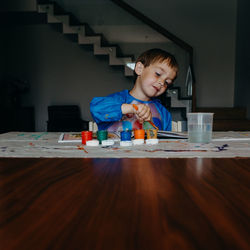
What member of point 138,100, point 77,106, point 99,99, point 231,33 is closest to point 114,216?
point 99,99

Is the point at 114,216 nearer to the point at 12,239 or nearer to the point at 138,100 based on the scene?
the point at 12,239

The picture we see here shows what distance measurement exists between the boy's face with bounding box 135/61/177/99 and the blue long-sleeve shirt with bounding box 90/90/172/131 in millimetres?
126

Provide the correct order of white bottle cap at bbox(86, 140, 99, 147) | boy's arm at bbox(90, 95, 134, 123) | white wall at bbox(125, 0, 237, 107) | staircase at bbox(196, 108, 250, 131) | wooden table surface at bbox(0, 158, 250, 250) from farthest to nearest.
Result: 1. white wall at bbox(125, 0, 237, 107)
2. staircase at bbox(196, 108, 250, 131)
3. boy's arm at bbox(90, 95, 134, 123)
4. white bottle cap at bbox(86, 140, 99, 147)
5. wooden table surface at bbox(0, 158, 250, 250)

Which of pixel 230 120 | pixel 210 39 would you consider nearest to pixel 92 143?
pixel 230 120

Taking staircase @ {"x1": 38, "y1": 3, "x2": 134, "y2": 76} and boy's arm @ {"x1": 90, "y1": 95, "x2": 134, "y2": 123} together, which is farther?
staircase @ {"x1": 38, "y1": 3, "x2": 134, "y2": 76}

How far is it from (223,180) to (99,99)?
0.92 metres

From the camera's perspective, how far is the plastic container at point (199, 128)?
2.80 ft

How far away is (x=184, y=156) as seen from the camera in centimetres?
62

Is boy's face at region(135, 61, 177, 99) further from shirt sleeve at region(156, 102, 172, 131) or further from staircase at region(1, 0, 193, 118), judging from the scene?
staircase at region(1, 0, 193, 118)

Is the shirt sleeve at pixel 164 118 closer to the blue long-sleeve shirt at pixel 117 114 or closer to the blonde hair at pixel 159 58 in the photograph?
the blue long-sleeve shirt at pixel 117 114

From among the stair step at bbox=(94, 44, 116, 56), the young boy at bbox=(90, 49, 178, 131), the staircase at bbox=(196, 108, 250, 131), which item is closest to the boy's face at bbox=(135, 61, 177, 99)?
the young boy at bbox=(90, 49, 178, 131)

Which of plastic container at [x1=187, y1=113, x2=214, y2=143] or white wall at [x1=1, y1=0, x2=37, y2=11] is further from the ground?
white wall at [x1=1, y1=0, x2=37, y2=11]

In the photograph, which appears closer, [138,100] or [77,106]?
[138,100]

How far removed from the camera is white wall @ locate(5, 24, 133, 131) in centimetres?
453
